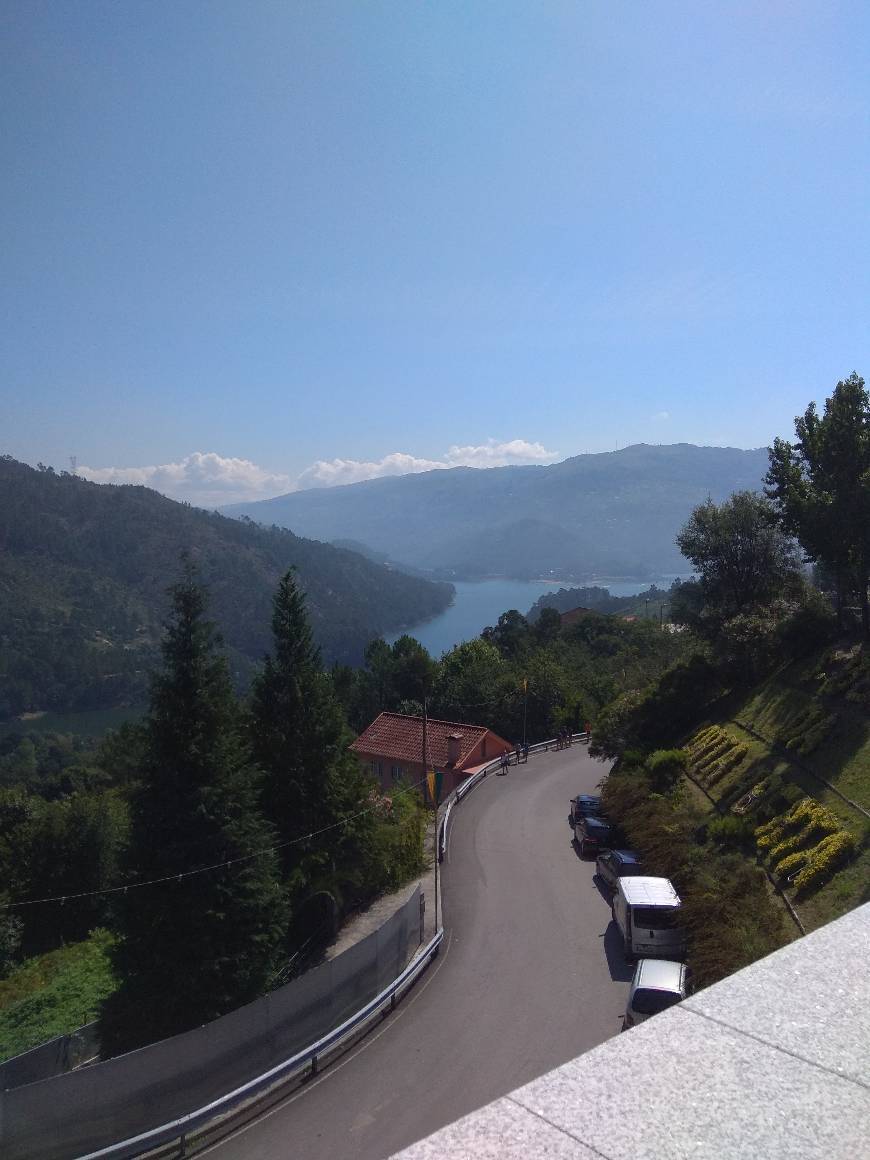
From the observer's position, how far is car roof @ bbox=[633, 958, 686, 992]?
10.7 metres

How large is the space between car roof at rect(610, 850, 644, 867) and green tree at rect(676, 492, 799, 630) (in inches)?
461

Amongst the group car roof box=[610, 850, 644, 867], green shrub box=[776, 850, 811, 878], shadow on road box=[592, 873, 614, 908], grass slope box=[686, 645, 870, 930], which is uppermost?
grass slope box=[686, 645, 870, 930]

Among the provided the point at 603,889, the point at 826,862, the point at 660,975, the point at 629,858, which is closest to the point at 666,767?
the point at 629,858

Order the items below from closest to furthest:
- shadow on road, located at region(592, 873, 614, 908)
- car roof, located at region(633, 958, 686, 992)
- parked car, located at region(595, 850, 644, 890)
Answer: car roof, located at region(633, 958, 686, 992) < parked car, located at region(595, 850, 644, 890) < shadow on road, located at region(592, 873, 614, 908)

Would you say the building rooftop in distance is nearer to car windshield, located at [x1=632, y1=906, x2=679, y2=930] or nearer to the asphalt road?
the asphalt road

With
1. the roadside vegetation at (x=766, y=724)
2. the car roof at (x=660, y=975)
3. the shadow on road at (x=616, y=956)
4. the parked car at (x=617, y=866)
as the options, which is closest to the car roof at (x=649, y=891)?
the roadside vegetation at (x=766, y=724)

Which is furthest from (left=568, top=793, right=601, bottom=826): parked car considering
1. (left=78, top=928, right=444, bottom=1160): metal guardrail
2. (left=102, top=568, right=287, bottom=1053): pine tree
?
(left=78, top=928, right=444, bottom=1160): metal guardrail

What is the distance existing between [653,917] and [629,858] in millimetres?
3595

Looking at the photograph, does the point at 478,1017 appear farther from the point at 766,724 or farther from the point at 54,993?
the point at 54,993

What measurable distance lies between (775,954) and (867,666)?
17.0m

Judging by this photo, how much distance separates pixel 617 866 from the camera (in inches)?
651

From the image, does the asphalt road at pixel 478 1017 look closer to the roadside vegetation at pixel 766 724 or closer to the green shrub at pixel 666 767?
the roadside vegetation at pixel 766 724

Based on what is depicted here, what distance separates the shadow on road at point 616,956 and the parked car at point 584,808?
6552 millimetres

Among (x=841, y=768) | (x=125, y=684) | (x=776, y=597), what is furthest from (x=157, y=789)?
(x=125, y=684)
